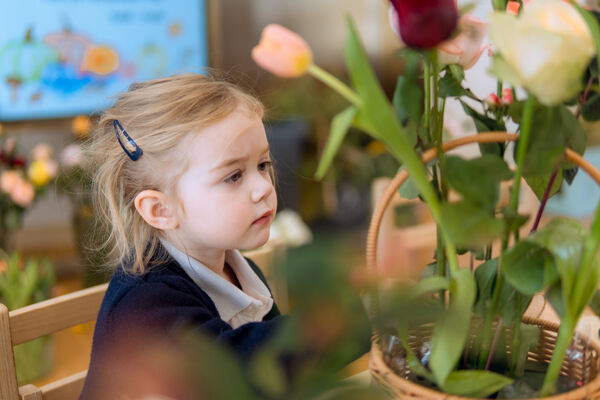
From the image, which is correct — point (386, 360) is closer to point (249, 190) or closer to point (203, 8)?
point (249, 190)

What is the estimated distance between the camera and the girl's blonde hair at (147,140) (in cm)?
72

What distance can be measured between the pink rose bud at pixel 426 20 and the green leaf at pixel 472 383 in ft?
0.73

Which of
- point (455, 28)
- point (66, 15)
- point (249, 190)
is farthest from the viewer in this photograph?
point (66, 15)

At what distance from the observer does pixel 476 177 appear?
1.25ft

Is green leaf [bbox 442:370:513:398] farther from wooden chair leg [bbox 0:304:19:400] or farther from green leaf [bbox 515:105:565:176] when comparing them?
wooden chair leg [bbox 0:304:19:400]

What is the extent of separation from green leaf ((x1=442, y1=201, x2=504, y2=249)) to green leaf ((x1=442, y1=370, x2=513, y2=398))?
0.11 m

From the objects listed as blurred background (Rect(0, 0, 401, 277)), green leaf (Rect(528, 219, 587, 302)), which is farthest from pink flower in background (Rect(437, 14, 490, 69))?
blurred background (Rect(0, 0, 401, 277))

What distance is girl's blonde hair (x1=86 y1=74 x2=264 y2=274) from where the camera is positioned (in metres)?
0.72

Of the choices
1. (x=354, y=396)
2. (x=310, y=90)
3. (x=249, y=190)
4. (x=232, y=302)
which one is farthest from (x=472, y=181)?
(x=310, y=90)

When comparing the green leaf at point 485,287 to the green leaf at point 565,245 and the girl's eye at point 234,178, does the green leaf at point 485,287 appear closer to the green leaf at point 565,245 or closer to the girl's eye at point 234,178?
the green leaf at point 565,245

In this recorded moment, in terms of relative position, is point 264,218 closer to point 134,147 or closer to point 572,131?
point 134,147

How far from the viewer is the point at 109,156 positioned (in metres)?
0.80

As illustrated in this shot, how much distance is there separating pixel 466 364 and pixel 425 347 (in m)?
0.03

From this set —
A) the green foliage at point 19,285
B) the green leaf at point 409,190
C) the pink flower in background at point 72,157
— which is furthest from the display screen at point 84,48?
the green leaf at point 409,190
